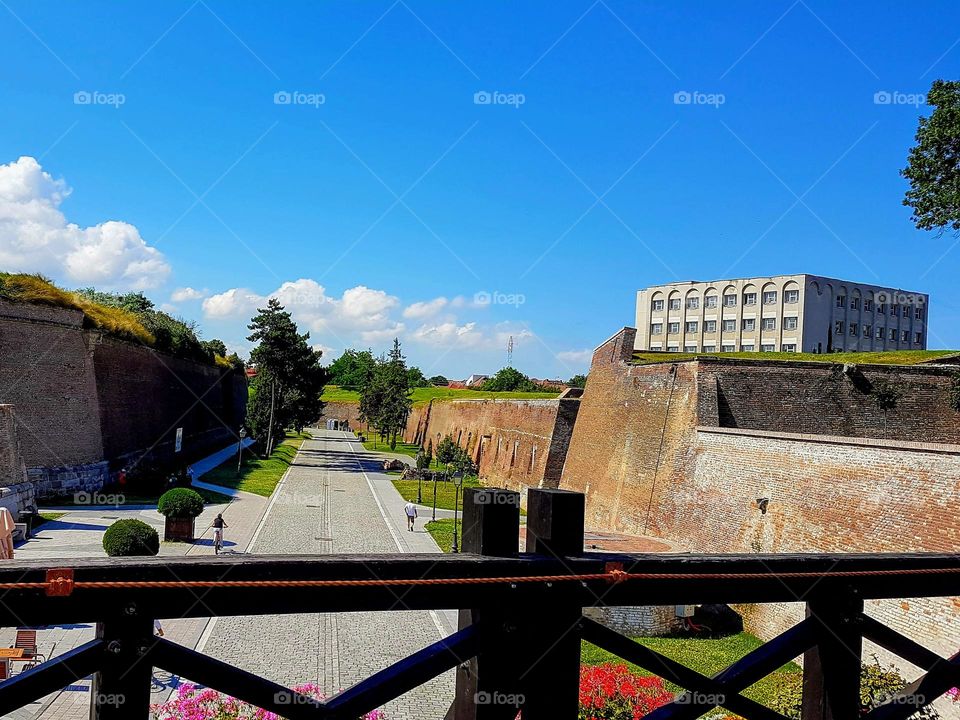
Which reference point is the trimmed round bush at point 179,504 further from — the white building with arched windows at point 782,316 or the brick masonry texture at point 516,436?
the white building with arched windows at point 782,316

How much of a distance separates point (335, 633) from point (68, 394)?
707 inches

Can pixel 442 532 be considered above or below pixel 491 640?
below

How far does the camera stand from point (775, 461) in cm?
1598

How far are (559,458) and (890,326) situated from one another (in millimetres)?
55245

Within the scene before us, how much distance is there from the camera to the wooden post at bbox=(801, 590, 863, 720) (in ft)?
7.65

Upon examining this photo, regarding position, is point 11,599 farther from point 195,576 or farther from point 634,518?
point 634,518

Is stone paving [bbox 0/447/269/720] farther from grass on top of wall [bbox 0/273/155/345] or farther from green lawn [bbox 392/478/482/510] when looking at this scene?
green lawn [bbox 392/478/482/510]

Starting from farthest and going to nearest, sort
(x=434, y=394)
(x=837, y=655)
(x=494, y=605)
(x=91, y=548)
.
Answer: (x=434, y=394)
(x=91, y=548)
(x=837, y=655)
(x=494, y=605)

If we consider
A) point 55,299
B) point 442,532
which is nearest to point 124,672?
point 442,532

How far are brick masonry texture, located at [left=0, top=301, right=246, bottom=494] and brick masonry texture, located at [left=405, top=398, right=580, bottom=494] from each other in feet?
55.6

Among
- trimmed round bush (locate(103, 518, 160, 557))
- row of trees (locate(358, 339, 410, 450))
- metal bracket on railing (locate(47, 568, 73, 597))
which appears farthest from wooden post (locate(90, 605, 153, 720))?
row of trees (locate(358, 339, 410, 450))

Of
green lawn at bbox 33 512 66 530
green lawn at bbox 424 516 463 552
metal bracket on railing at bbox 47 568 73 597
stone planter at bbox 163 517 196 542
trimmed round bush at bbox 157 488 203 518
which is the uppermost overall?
metal bracket on railing at bbox 47 568 73 597

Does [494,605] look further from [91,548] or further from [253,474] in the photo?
[253,474]

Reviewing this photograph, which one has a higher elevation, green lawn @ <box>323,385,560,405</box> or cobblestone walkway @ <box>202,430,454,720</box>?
green lawn @ <box>323,385,560,405</box>
